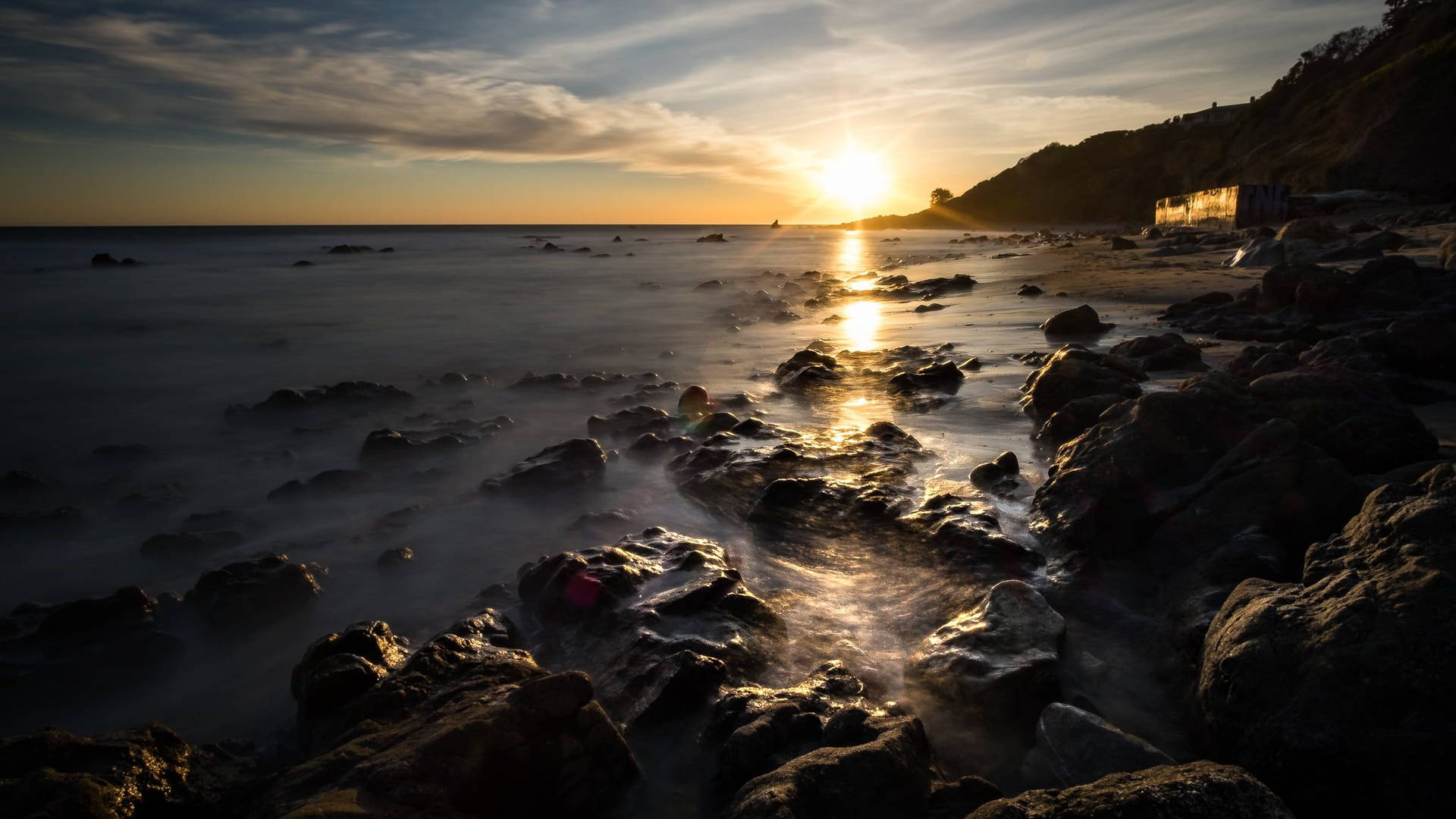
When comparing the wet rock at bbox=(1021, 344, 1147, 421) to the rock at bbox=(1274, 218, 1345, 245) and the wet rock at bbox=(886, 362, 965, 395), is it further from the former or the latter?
the rock at bbox=(1274, 218, 1345, 245)

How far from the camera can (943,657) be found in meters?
2.82

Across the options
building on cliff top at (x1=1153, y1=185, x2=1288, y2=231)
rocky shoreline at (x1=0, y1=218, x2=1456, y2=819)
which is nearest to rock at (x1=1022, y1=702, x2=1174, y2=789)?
rocky shoreline at (x1=0, y1=218, x2=1456, y2=819)

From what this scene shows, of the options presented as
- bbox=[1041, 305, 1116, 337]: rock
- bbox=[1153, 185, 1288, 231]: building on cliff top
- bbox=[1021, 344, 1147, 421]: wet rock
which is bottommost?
bbox=[1021, 344, 1147, 421]: wet rock

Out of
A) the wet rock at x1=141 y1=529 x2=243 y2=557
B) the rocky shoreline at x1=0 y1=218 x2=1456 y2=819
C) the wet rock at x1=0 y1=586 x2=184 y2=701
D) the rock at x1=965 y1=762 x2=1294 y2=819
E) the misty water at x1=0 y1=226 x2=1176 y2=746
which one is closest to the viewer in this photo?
the rock at x1=965 y1=762 x2=1294 y2=819

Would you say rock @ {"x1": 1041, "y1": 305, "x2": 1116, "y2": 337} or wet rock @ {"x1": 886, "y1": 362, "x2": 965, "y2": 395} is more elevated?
rock @ {"x1": 1041, "y1": 305, "x2": 1116, "y2": 337}

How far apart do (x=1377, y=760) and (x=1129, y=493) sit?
1.93m

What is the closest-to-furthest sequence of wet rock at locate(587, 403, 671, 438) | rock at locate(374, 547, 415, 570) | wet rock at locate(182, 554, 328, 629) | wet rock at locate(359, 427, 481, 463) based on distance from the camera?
1. wet rock at locate(182, 554, 328, 629)
2. rock at locate(374, 547, 415, 570)
3. wet rock at locate(359, 427, 481, 463)
4. wet rock at locate(587, 403, 671, 438)

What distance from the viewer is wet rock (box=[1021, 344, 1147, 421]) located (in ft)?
18.5

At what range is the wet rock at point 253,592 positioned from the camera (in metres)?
3.69

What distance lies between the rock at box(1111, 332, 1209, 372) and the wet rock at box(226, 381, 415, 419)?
25.7ft

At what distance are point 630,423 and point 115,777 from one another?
4.76m

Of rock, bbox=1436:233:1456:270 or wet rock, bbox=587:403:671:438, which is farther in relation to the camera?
rock, bbox=1436:233:1456:270

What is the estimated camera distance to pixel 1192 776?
165cm

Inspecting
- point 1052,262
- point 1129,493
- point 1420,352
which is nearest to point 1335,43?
point 1052,262
